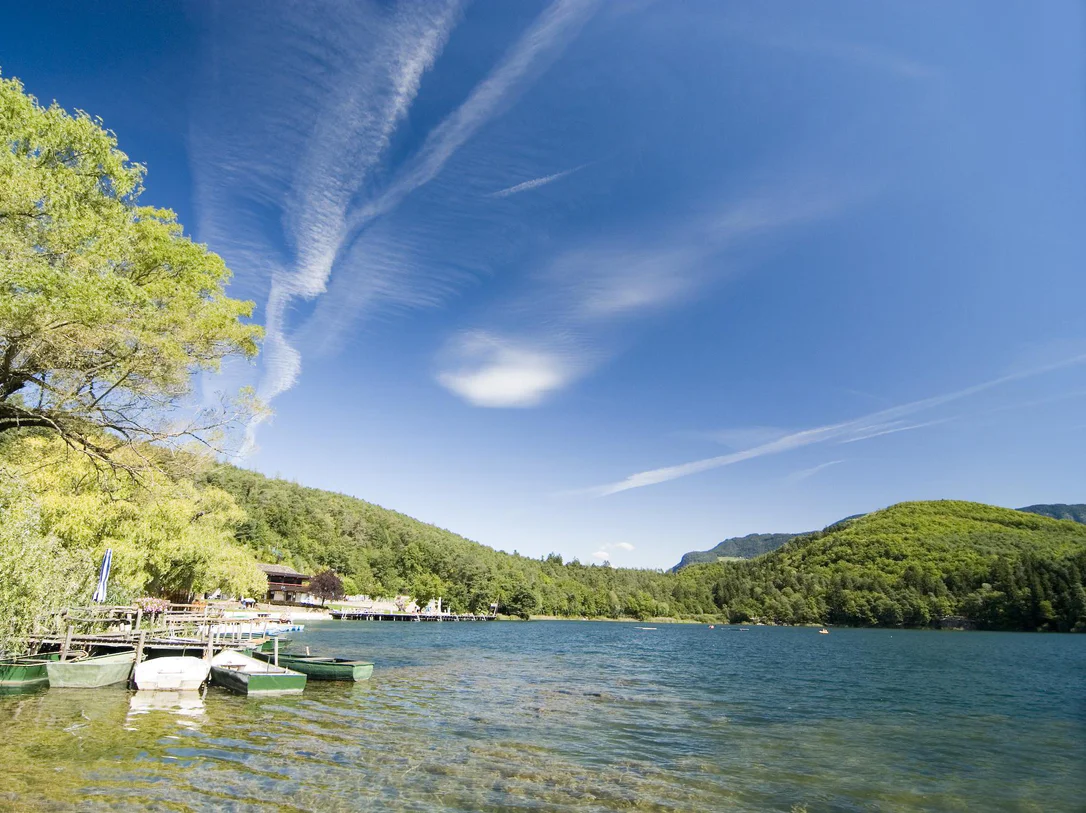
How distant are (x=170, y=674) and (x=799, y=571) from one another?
611ft

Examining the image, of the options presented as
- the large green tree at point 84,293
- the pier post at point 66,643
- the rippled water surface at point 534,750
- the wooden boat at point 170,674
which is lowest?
the rippled water surface at point 534,750

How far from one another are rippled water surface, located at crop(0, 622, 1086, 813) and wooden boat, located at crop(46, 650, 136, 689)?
0.57 meters

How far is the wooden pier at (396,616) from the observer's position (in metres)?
110

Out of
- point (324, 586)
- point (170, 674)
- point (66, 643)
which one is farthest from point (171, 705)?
point (324, 586)

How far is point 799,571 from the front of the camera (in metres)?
177

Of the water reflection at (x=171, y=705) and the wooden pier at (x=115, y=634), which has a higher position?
the wooden pier at (x=115, y=634)

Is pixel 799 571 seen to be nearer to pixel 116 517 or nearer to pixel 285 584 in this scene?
pixel 285 584

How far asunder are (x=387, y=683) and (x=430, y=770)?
16.4 m

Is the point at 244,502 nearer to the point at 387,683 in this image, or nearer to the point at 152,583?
the point at 152,583

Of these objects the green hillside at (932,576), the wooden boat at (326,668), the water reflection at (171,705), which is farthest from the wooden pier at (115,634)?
the green hillside at (932,576)

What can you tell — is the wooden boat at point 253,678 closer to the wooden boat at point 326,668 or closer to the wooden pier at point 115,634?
the wooden pier at point 115,634

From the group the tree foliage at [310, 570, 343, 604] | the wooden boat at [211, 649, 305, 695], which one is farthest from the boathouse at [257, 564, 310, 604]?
the wooden boat at [211, 649, 305, 695]

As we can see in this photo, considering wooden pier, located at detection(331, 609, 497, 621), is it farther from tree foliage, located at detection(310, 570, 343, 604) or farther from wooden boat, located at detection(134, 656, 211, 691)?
wooden boat, located at detection(134, 656, 211, 691)

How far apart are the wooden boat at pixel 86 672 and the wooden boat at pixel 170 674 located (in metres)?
1.33
